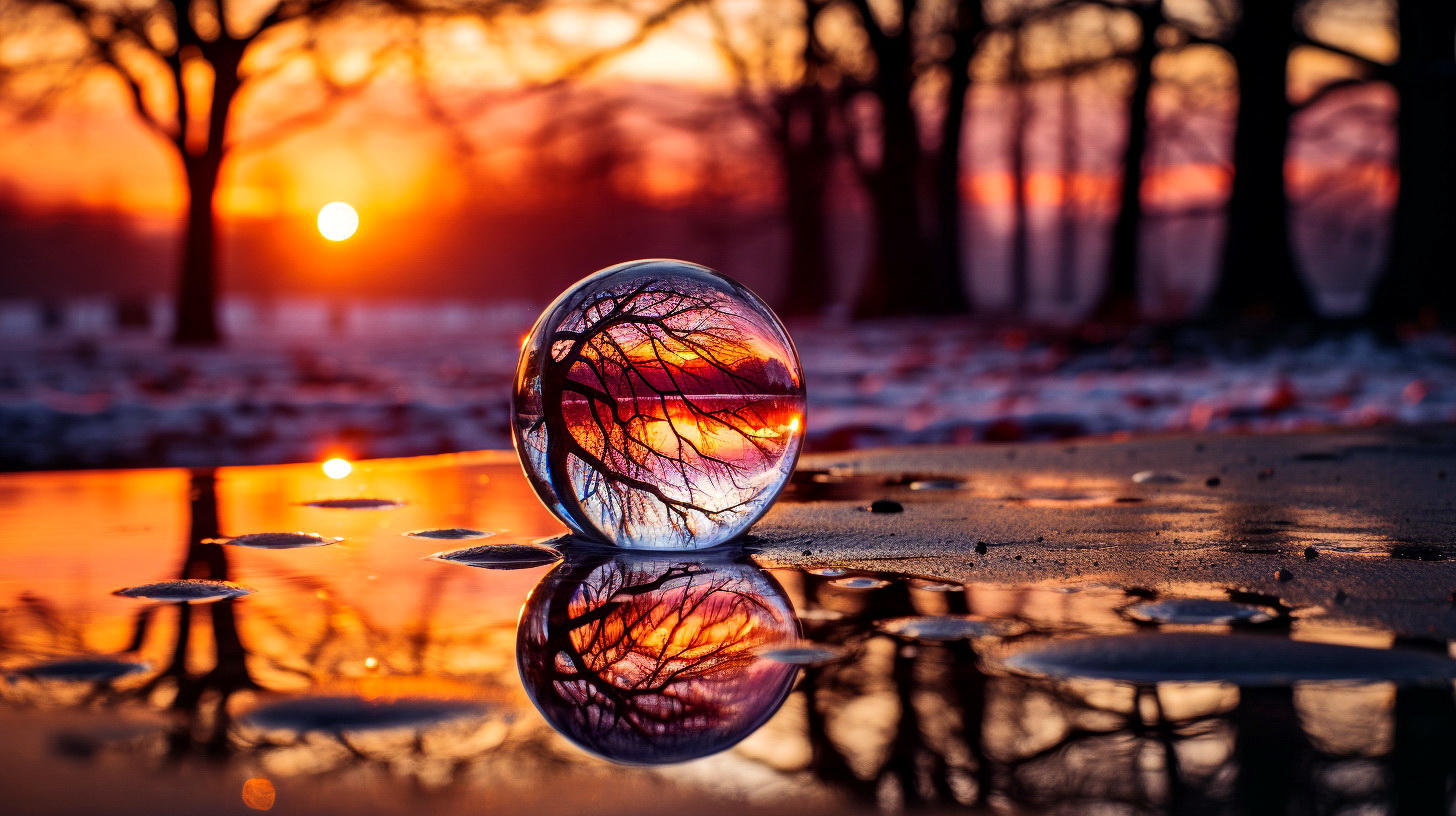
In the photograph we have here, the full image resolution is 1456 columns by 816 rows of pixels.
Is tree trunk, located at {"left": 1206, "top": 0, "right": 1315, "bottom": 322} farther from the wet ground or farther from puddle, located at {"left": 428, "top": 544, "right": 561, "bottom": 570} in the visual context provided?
puddle, located at {"left": 428, "top": 544, "right": 561, "bottom": 570}

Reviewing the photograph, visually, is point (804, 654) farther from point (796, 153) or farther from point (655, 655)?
point (796, 153)

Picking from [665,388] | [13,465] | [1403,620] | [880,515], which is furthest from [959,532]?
[13,465]

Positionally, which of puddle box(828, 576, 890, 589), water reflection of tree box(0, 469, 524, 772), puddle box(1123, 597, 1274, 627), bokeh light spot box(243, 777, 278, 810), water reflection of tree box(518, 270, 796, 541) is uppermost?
water reflection of tree box(518, 270, 796, 541)

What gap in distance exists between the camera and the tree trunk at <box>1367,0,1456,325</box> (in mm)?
16484

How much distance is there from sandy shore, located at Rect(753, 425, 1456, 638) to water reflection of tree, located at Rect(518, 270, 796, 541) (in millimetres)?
355

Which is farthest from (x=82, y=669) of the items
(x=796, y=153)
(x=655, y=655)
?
(x=796, y=153)

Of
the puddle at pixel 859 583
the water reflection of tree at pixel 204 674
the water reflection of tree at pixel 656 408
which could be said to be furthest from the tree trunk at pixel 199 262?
the puddle at pixel 859 583

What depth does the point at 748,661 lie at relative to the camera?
288cm

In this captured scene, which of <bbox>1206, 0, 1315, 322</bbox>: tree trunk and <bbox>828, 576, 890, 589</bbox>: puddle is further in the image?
<bbox>1206, 0, 1315, 322</bbox>: tree trunk

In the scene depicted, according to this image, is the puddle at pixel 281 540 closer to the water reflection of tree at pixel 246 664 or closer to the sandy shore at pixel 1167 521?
the water reflection of tree at pixel 246 664

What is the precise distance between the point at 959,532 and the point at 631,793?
273 centimetres

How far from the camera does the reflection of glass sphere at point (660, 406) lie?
400 centimetres

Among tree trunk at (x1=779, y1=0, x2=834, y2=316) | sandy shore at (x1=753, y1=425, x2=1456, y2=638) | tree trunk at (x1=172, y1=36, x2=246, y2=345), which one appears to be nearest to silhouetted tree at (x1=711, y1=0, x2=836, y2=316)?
tree trunk at (x1=779, y1=0, x2=834, y2=316)

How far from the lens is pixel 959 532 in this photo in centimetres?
468
